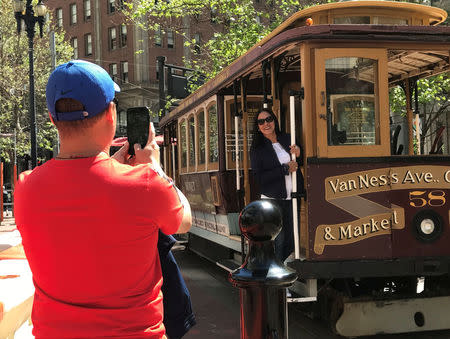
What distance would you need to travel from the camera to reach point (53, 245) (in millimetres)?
1855

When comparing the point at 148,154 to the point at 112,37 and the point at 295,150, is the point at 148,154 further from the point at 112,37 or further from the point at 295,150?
the point at 112,37

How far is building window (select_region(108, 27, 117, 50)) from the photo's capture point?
49.3 m

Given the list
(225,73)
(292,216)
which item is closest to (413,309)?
(292,216)

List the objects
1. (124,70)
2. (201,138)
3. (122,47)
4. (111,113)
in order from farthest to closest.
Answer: (124,70), (122,47), (201,138), (111,113)

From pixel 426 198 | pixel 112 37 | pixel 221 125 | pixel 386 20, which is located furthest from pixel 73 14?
pixel 426 198

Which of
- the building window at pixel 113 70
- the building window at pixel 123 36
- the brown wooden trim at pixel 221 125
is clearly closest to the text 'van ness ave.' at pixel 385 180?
the brown wooden trim at pixel 221 125

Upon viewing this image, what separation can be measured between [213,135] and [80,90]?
7.56 meters

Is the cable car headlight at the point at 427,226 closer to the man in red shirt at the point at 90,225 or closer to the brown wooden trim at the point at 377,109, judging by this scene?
the brown wooden trim at the point at 377,109

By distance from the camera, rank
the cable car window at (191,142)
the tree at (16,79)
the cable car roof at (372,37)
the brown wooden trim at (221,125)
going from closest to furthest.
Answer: the cable car roof at (372,37)
the brown wooden trim at (221,125)
the cable car window at (191,142)
the tree at (16,79)

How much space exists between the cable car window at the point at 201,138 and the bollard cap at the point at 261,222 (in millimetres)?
7856

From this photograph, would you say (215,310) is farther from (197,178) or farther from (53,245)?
(53,245)

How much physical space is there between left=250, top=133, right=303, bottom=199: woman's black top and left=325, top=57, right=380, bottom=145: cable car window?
483mm

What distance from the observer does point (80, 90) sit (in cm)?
189

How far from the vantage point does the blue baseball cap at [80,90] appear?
6.22ft
